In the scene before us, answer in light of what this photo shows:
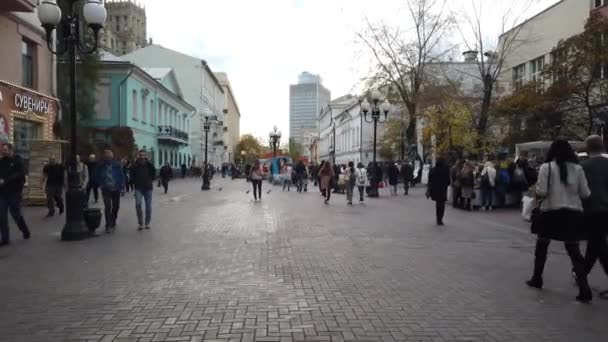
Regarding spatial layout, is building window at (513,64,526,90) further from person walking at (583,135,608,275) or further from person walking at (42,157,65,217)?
person walking at (583,135,608,275)

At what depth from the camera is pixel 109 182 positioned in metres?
11.0

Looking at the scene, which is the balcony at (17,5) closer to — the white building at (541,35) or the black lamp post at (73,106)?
the black lamp post at (73,106)

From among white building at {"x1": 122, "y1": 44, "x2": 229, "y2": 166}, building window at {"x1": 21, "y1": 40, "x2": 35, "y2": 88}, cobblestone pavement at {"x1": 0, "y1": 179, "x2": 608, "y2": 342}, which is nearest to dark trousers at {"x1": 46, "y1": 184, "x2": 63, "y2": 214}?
cobblestone pavement at {"x1": 0, "y1": 179, "x2": 608, "y2": 342}

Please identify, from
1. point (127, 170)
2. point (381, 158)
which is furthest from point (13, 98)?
point (381, 158)

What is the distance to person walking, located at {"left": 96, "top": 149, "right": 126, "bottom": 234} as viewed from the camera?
1095 centimetres

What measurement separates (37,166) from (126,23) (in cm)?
11103

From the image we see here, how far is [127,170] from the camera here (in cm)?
2466

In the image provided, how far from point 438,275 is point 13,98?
16485 mm

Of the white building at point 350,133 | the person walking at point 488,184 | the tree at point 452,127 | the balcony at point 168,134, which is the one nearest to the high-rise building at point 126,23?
the white building at point 350,133

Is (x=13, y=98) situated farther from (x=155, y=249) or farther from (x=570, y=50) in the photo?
(x=570, y=50)

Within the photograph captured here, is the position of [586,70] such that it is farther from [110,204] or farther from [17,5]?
[17,5]

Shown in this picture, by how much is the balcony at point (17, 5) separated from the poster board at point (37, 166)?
4.49 metres

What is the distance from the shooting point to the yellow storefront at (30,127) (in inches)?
654

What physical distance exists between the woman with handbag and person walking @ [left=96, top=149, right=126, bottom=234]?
334 inches
